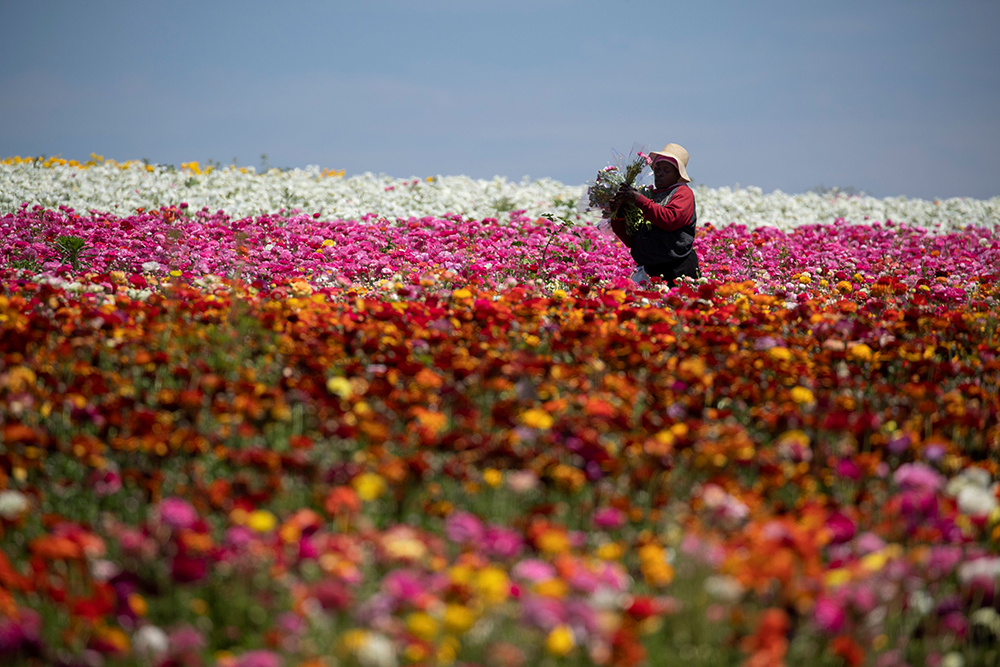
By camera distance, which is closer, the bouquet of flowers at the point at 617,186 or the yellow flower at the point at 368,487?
the yellow flower at the point at 368,487

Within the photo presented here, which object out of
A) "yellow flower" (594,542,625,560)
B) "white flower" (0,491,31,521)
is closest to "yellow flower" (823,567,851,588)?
"yellow flower" (594,542,625,560)

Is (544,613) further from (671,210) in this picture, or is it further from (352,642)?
(671,210)

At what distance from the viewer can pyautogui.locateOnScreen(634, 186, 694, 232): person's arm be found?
23.3 feet

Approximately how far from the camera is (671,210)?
7199mm

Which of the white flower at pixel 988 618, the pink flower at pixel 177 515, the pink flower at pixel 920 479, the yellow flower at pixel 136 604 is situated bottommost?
the yellow flower at pixel 136 604

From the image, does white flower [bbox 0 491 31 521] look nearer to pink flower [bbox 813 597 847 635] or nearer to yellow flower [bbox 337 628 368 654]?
yellow flower [bbox 337 628 368 654]

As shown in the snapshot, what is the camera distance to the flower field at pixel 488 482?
2416mm

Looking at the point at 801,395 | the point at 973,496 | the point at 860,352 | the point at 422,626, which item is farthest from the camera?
the point at 860,352

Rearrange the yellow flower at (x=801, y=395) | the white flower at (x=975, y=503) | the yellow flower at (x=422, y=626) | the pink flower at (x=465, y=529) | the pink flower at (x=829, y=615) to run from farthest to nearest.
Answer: the yellow flower at (x=801, y=395) < the white flower at (x=975, y=503) < the pink flower at (x=465, y=529) < the pink flower at (x=829, y=615) < the yellow flower at (x=422, y=626)

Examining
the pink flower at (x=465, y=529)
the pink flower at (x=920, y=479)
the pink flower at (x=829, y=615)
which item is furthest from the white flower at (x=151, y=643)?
the pink flower at (x=920, y=479)

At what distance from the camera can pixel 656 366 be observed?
4.43m

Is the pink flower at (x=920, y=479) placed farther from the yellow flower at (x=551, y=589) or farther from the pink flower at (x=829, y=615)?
the yellow flower at (x=551, y=589)

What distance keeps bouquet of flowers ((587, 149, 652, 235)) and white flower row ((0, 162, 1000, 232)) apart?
3.96 meters

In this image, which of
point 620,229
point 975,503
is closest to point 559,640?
point 975,503
